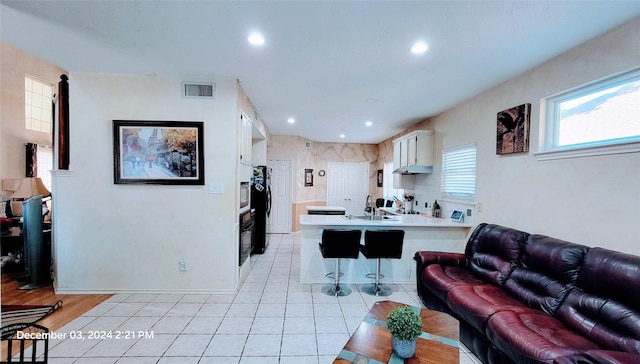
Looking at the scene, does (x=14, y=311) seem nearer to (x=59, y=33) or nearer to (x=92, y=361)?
(x=92, y=361)

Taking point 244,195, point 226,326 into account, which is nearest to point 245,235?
point 244,195

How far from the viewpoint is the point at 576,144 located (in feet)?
8.18

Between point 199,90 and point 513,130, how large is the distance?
3886 millimetres

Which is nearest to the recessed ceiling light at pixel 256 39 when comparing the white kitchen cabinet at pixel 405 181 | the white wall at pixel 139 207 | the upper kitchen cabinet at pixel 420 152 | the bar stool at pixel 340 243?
the white wall at pixel 139 207

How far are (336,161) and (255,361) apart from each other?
6.65 m

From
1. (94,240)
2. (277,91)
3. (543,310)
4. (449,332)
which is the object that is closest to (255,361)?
(449,332)

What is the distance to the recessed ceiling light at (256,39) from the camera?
7.65 feet

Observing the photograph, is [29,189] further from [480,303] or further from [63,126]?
[480,303]

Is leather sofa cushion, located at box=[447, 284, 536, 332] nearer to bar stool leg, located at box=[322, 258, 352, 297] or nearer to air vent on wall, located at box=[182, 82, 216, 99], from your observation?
bar stool leg, located at box=[322, 258, 352, 297]

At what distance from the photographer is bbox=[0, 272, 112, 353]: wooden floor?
2785 mm

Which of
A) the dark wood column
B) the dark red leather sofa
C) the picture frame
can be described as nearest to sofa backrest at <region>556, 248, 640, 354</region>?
the dark red leather sofa

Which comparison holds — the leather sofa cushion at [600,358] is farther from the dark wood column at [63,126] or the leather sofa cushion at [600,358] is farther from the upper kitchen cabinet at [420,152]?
the dark wood column at [63,126]

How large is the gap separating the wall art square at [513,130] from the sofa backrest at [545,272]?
1065mm

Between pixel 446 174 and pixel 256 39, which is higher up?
pixel 256 39
